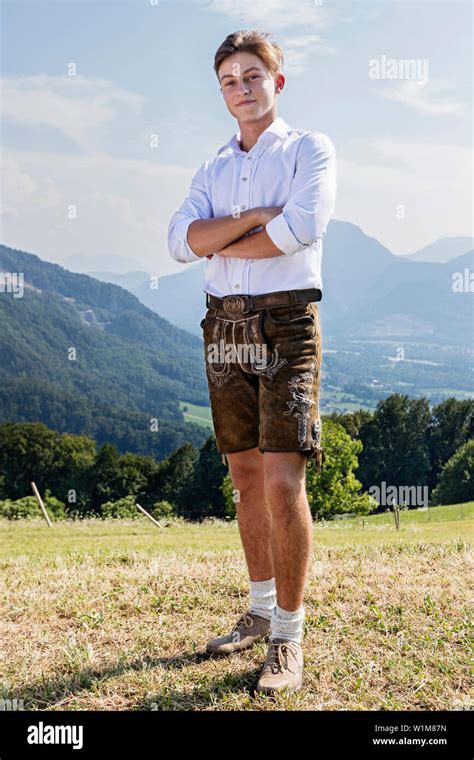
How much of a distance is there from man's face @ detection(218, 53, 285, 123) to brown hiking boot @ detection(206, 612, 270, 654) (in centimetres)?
241

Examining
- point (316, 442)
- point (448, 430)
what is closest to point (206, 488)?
point (448, 430)

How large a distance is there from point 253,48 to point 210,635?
2870mm

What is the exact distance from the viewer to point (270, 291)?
3.46 metres

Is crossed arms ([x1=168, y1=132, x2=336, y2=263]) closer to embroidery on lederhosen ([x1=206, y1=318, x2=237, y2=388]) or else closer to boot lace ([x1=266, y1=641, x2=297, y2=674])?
embroidery on lederhosen ([x1=206, y1=318, x2=237, y2=388])

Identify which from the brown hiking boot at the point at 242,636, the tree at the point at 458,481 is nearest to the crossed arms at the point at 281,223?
the brown hiking boot at the point at 242,636

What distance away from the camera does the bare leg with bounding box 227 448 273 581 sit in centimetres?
374

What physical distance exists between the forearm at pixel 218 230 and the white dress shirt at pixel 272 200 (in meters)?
0.05

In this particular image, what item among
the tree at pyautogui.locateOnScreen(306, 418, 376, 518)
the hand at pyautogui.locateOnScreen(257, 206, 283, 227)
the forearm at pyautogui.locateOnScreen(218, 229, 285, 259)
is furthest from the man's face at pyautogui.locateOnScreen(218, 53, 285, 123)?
the tree at pyautogui.locateOnScreen(306, 418, 376, 518)

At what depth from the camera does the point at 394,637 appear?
4.09 meters

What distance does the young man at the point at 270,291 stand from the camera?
3363 millimetres

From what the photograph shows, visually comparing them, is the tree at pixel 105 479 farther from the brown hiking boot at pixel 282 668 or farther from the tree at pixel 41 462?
the brown hiking boot at pixel 282 668

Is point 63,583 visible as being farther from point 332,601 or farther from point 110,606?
point 332,601

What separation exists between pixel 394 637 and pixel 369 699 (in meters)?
0.64
